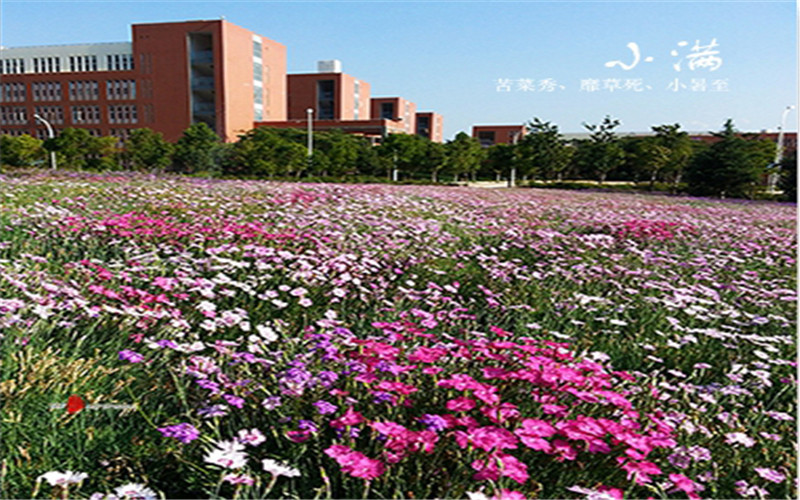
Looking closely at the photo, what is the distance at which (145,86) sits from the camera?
6144 cm

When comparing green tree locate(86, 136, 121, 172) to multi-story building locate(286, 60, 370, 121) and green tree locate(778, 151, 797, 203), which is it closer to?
green tree locate(778, 151, 797, 203)

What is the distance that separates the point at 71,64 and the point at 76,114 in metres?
6.49

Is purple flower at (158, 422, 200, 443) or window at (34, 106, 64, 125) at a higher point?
window at (34, 106, 64, 125)

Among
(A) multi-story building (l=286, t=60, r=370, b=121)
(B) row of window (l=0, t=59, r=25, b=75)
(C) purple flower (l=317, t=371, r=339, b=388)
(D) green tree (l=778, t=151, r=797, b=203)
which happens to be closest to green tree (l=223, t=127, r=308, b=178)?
(D) green tree (l=778, t=151, r=797, b=203)

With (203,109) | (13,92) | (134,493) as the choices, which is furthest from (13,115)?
(134,493)

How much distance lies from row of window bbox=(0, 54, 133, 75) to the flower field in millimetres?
67902

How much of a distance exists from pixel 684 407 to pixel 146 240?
4913 millimetres

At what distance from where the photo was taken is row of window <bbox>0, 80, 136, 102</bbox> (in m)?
62.7

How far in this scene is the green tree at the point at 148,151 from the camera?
36.9m

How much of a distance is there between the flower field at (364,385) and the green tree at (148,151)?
33988 mm

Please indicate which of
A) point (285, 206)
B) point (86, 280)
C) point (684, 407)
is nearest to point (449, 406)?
point (684, 407)

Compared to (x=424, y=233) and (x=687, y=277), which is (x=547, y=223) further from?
(x=687, y=277)

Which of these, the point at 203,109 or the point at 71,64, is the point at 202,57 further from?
the point at 71,64

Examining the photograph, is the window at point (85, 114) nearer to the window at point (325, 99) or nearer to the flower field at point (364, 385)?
the window at point (325, 99)
